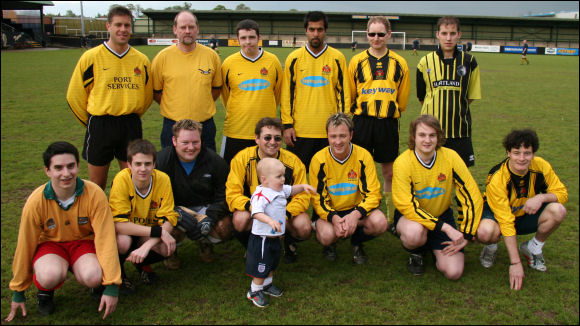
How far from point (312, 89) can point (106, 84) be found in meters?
1.93

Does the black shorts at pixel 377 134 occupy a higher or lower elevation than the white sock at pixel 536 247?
higher

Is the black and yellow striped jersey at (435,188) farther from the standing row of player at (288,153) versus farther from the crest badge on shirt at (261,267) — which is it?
the crest badge on shirt at (261,267)

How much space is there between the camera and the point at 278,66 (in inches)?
174

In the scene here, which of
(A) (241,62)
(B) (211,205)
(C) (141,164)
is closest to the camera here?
(C) (141,164)

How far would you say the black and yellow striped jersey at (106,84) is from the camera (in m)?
4.00

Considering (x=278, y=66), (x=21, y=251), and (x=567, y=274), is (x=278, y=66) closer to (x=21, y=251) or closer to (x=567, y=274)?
(x=21, y=251)

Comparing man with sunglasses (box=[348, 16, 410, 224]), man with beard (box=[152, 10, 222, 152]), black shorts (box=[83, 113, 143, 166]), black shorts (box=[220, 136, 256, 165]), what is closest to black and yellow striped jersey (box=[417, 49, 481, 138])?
man with sunglasses (box=[348, 16, 410, 224])

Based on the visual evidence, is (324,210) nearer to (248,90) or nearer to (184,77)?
(248,90)

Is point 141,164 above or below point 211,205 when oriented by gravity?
above

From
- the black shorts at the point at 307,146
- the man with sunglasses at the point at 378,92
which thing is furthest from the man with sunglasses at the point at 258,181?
the man with sunglasses at the point at 378,92

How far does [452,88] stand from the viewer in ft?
14.0

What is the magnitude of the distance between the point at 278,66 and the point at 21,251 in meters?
2.76

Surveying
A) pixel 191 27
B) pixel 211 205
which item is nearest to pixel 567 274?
pixel 211 205

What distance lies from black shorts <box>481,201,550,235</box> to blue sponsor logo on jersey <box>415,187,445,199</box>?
406 mm
